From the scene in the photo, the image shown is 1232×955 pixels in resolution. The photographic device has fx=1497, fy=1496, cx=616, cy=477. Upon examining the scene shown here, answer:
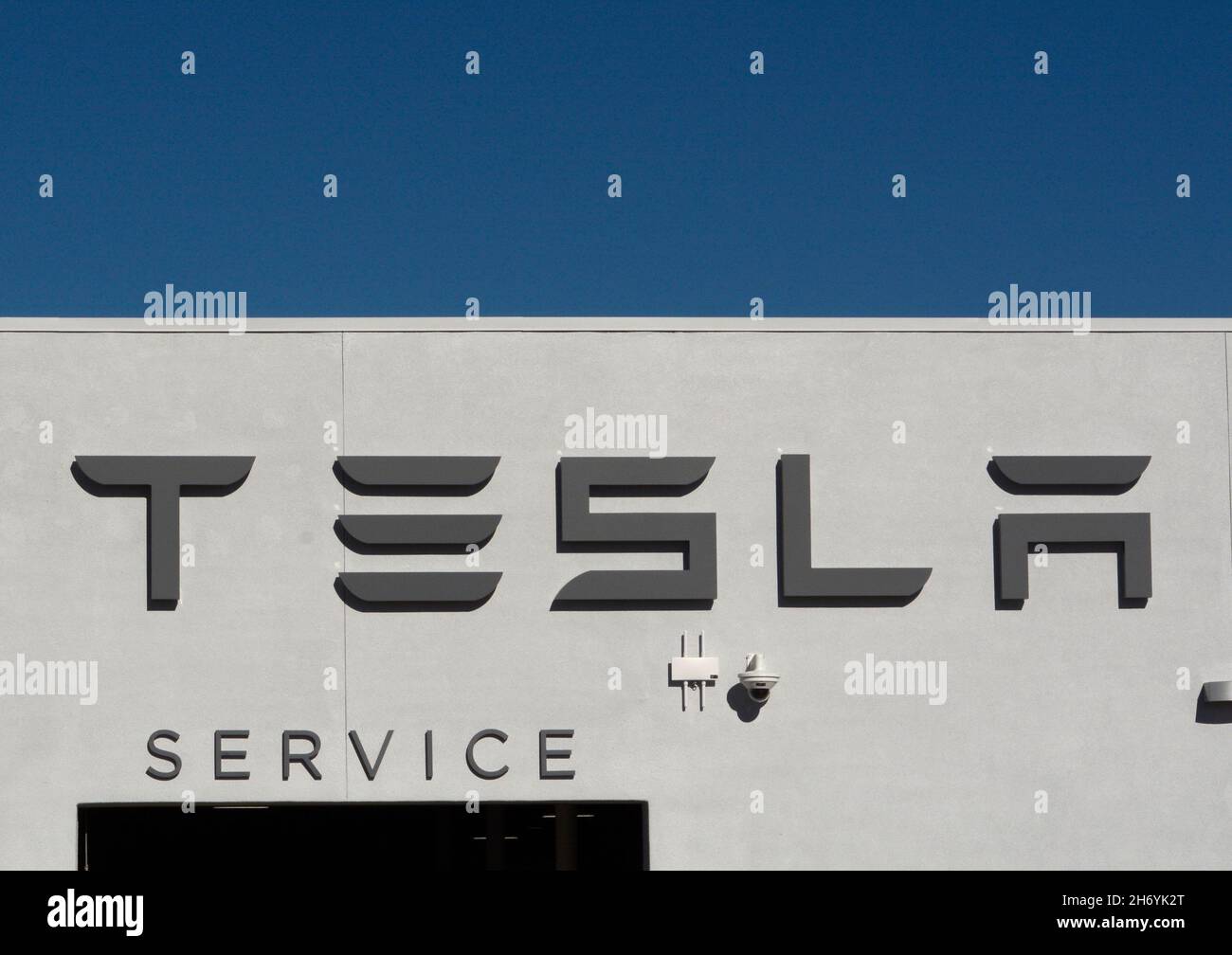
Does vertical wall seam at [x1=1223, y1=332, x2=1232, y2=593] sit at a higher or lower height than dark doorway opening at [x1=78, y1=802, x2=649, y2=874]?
higher

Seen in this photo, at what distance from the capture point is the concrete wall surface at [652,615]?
10016mm

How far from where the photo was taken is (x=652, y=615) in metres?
10.2

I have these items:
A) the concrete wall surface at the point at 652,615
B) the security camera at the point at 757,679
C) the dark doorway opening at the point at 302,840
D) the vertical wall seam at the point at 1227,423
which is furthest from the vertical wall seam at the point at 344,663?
the dark doorway opening at the point at 302,840

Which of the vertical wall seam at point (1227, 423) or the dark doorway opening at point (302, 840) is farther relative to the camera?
the dark doorway opening at point (302, 840)

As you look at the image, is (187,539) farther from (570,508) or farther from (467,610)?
(570,508)

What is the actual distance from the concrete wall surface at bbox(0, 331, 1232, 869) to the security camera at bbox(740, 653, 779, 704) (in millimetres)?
126

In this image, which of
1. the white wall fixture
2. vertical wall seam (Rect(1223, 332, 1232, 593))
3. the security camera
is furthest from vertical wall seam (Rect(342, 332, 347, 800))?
vertical wall seam (Rect(1223, 332, 1232, 593))

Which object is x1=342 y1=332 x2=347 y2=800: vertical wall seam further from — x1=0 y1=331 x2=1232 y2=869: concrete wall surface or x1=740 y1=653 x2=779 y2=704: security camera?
x1=740 y1=653 x2=779 y2=704: security camera

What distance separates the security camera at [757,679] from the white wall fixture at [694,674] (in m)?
0.21

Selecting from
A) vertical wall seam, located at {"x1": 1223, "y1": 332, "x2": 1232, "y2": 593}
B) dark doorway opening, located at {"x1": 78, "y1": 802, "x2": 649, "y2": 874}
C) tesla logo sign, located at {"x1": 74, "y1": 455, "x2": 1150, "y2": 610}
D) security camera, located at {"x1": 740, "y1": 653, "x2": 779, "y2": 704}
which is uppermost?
vertical wall seam, located at {"x1": 1223, "y1": 332, "x2": 1232, "y2": 593}

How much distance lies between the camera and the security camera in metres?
9.97

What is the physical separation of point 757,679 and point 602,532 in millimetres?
1444

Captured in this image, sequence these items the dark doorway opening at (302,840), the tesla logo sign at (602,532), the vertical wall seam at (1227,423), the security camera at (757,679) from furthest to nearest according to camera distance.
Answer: the dark doorway opening at (302,840) < the vertical wall seam at (1227,423) < the tesla logo sign at (602,532) < the security camera at (757,679)

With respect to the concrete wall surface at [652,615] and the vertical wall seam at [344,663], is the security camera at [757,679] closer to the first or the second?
the concrete wall surface at [652,615]
